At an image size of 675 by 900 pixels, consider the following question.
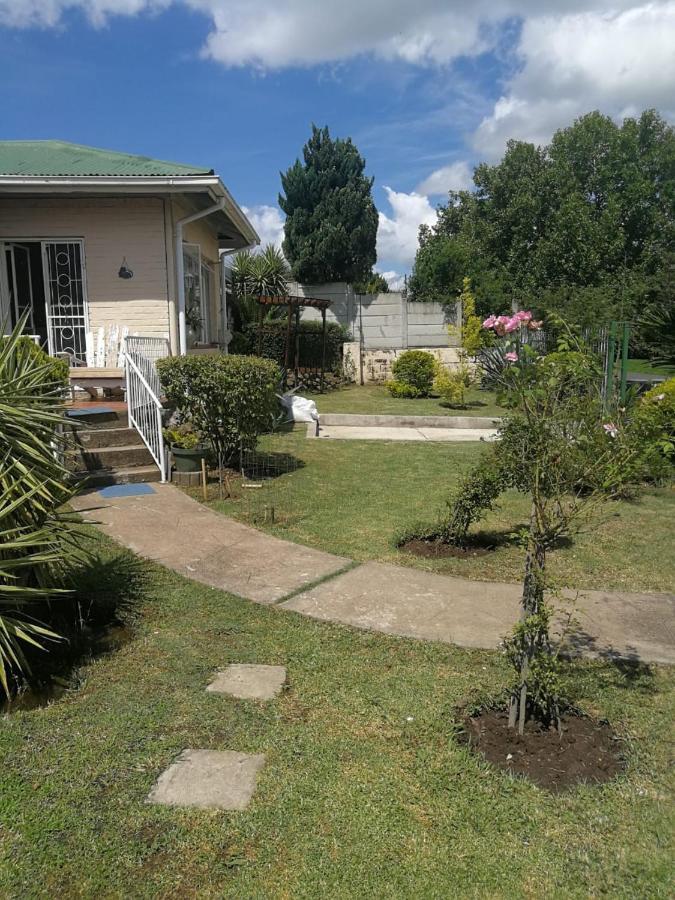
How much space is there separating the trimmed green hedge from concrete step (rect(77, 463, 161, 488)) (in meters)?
11.0

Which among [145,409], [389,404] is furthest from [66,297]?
[389,404]

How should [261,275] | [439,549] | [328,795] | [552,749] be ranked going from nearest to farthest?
[328,795] < [552,749] < [439,549] < [261,275]

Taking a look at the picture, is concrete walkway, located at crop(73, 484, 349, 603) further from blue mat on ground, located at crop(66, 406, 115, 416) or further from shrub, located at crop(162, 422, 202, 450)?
blue mat on ground, located at crop(66, 406, 115, 416)

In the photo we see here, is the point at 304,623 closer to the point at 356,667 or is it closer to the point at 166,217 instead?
the point at 356,667

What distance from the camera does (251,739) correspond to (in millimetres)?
3088

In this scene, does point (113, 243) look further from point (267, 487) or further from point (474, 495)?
point (474, 495)

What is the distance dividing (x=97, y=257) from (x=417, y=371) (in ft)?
Answer: 30.8

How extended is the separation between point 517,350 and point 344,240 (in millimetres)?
22583

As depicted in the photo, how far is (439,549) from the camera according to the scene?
5930 mm

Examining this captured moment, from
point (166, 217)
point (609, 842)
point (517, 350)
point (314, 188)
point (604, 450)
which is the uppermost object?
point (314, 188)

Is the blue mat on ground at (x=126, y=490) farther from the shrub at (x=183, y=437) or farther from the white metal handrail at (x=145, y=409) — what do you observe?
the shrub at (x=183, y=437)

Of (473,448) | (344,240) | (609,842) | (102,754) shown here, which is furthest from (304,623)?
(344,240)

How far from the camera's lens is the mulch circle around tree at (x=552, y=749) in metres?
2.86

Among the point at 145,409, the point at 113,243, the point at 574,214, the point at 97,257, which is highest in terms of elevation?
the point at 574,214
